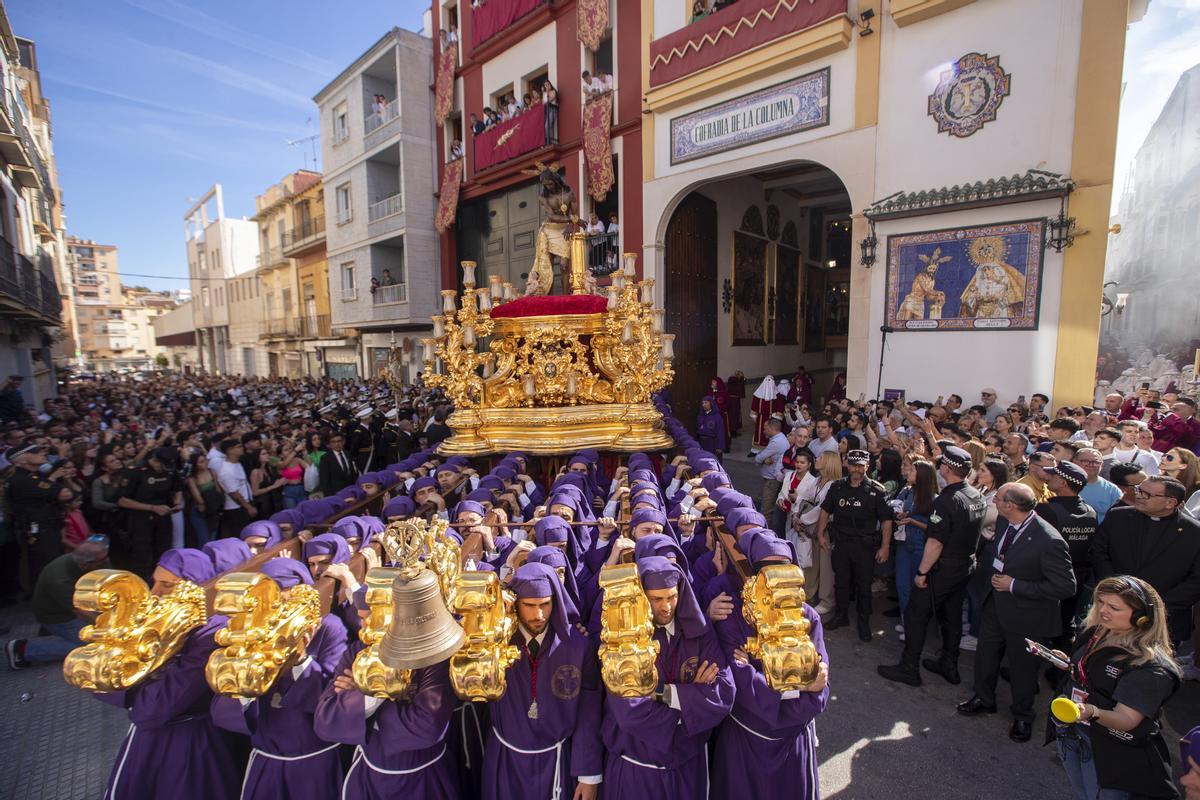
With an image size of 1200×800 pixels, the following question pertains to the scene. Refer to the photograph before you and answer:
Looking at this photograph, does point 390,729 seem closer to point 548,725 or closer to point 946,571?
point 548,725

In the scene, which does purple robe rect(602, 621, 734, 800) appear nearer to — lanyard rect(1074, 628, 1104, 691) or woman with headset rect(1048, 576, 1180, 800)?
woman with headset rect(1048, 576, 1180, 800)

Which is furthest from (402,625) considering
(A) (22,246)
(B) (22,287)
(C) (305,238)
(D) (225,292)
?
(D) (225,292)

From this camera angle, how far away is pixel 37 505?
224 inches

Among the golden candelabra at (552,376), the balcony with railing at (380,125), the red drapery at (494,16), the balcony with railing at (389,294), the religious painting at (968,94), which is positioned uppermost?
the red drapery at (494,16)

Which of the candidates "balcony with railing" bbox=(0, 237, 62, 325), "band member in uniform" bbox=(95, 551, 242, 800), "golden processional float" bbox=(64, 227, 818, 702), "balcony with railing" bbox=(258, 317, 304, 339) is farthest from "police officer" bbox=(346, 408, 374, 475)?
"balcony with railing" bbox=(258, 317, 304, 339)

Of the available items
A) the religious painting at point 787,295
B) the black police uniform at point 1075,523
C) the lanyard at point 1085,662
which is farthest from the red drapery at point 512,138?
the lanyard at point 1085,662

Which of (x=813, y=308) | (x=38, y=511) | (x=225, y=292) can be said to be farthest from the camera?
(x=225, y=292)

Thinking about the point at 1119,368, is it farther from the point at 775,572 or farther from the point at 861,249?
the point at 775,572

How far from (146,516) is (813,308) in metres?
19.1

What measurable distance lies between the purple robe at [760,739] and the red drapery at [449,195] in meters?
17.6

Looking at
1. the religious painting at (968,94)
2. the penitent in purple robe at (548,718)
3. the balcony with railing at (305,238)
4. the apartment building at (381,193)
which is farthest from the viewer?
the balcony with railing at (305,238)

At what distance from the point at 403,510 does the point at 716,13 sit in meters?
11.5

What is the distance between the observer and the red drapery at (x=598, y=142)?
44.1ft

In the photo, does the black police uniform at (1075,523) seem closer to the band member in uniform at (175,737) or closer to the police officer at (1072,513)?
the police officer at (1072,513)
